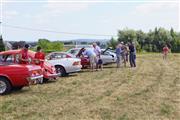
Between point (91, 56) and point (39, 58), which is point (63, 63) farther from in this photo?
point (91, 56)

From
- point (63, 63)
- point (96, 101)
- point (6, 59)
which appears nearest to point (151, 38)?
point (63, 63)

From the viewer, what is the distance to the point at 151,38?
79.4 meters

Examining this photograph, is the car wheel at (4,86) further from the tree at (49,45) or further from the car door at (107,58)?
the tree at (49,45)

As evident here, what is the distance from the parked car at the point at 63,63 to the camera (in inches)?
810

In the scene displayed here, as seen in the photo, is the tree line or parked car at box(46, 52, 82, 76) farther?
the tree line

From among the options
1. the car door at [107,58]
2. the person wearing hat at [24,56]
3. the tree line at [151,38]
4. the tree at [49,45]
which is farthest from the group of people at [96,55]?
the tree line at [151,38]

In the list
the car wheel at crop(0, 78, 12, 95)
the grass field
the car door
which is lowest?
the grass field

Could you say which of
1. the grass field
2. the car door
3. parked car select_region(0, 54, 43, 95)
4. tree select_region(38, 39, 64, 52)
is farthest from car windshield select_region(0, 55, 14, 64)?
tree select_region(38, 39, 64, 52)

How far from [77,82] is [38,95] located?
4.15m

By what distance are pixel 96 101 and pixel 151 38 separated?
223ft

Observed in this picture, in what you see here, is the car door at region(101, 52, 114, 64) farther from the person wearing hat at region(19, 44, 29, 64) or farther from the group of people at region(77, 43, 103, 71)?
the person wearing hat at region(19, 44, 29, 64)

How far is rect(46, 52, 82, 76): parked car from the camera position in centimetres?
2058

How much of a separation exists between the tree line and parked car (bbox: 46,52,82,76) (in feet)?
179

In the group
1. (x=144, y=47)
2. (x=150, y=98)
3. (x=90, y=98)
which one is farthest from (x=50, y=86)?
(x=144, y=47)
